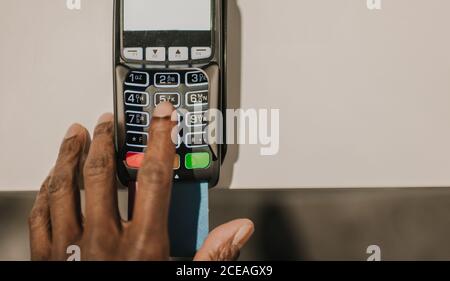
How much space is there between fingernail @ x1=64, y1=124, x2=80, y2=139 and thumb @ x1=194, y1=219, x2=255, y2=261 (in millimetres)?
143

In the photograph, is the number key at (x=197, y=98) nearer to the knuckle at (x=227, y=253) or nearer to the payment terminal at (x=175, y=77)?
the payment terminal at (x=175, y=77)

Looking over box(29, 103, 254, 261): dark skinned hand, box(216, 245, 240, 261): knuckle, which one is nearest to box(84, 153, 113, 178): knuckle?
box(29, 103, 254, 261): dark skinned hand

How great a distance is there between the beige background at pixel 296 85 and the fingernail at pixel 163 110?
48mm

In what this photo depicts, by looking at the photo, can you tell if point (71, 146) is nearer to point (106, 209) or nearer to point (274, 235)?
point (106, 209)

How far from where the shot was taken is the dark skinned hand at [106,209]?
0.40 m

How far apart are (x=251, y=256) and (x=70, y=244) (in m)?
0.15

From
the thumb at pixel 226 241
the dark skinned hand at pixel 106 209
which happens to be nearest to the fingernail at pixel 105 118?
the dark skinned hand at pixel 106 209

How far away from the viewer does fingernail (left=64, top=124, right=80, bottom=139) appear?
1.43 feet

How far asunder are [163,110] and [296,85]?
0.12 m

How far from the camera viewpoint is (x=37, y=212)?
42 centimetres
